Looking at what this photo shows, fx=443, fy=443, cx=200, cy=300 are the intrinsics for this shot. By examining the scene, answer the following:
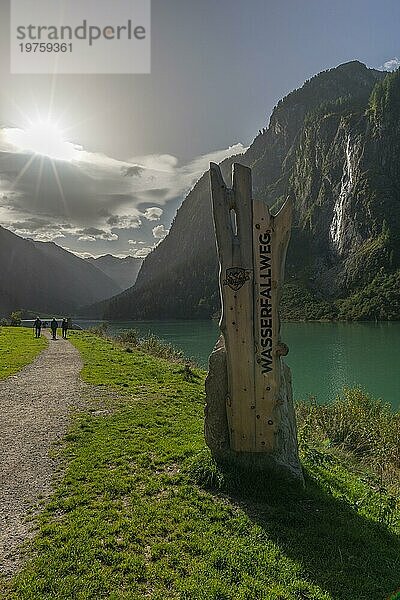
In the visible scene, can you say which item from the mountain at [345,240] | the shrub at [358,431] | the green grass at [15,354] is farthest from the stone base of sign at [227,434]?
the mountain at [345,240]

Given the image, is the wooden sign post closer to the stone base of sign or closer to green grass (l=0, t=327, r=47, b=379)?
the stone base of sign

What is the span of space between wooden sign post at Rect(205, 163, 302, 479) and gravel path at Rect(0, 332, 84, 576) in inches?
115

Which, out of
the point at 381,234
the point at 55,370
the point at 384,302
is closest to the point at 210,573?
the point at 55,370

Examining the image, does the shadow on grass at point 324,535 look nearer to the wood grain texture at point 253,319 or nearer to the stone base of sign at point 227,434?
the stone base of sign at point 227,434

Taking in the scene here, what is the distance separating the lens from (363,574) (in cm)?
480

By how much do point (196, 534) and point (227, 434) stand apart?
6.47 ft

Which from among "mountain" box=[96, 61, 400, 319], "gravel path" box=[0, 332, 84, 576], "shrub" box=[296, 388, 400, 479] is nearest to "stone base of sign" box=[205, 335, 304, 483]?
"gravel path" box=[0, 332, 84, 576]

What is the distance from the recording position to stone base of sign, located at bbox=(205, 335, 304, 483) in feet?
22.2

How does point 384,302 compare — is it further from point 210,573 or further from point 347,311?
point 210,573

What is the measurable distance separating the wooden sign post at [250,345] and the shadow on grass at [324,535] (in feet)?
1.47

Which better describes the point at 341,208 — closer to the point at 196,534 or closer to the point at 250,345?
the point at 250,345

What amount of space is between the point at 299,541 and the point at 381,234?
160 m

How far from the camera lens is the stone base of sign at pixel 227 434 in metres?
6.76

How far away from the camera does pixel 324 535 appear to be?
5465 mm
